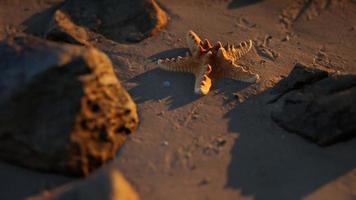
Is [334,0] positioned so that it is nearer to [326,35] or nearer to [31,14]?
[326,35]

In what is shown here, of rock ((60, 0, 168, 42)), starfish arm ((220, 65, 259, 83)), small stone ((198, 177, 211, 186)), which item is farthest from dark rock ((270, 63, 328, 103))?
rock ((60, 0, 168, 42))

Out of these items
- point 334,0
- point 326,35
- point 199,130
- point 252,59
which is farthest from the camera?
point 334,0

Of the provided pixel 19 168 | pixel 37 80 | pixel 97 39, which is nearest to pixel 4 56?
pixel 37 80

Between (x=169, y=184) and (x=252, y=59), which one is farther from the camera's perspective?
(x=252, y=59)

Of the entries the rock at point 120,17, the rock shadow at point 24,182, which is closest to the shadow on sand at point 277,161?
the rock shadow at point 24,182

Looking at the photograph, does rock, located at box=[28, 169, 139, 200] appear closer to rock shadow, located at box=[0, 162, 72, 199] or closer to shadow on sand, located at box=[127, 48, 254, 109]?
rock shadow, located at box=[0, 162, 72, 199]

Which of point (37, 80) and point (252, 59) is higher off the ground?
point (37, 80)

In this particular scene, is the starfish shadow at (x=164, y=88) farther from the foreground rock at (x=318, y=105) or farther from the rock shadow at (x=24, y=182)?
the rock shadow at (x=24, y=182)
